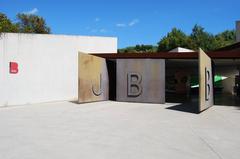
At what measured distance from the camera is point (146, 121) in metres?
11.0

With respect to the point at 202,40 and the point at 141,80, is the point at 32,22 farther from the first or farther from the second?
the point at 202,40

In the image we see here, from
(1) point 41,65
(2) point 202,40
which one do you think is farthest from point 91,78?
(2) point 202,40

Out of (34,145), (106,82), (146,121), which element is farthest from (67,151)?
(106,82)

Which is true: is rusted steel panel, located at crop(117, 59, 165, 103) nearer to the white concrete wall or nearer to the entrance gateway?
the entrance gateway

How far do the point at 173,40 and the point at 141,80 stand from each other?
43.2 metres

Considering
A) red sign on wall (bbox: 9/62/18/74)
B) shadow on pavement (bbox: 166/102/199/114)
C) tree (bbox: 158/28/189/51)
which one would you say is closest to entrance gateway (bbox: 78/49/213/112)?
shadow on pavement (bbox: 166/102/199/114)

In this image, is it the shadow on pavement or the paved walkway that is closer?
the paved walkway

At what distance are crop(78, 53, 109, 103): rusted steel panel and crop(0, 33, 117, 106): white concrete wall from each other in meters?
2.00

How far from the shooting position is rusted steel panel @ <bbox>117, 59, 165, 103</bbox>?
18.4 meters

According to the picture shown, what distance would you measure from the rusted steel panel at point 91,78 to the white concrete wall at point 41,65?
200 cm

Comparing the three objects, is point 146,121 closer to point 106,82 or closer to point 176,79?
point 106,82

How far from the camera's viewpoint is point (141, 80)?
18750 millimetres

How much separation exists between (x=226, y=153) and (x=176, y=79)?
26817 mm

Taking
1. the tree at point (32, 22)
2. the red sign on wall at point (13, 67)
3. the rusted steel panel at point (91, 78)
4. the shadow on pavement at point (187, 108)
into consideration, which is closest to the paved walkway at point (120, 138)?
the shadow on pavement at point (187, 108)
